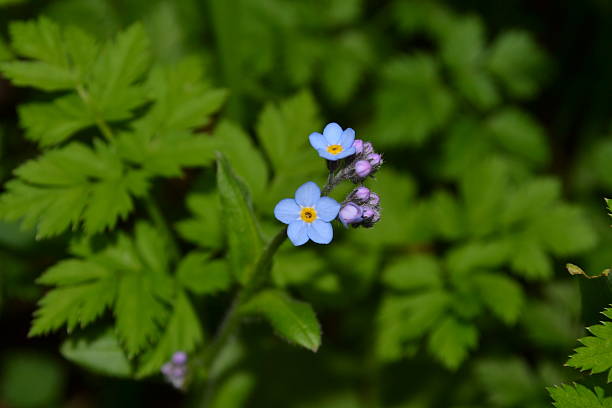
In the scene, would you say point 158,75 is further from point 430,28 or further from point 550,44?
point 550,44

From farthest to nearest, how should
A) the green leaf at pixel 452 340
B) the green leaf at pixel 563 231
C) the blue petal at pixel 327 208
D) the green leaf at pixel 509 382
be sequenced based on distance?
1. the green leaf at pixel 563 231
2. the green leaf at pixel 509 382
3. the green leaf at pixel 452 340
4. the blue petal at pixel 327 208

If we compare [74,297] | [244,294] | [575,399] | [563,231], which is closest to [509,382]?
[563,231]

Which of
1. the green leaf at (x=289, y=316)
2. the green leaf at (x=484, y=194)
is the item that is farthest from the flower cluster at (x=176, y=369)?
the green leaf at (x=484, y=194)

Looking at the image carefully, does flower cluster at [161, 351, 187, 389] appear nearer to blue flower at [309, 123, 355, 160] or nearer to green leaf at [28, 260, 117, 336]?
green leaf at [28, 260, 117, 336]

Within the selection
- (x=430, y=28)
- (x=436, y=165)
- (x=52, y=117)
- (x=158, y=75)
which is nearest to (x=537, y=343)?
(x=436, y=165)

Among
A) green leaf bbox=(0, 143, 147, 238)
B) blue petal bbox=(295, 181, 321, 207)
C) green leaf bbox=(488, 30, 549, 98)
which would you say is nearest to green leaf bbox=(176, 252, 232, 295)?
green leaf bbox=(0, 143, 147, 238)

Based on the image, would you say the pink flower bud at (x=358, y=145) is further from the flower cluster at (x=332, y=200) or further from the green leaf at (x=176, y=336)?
the green leaf at (x=176, y=336)

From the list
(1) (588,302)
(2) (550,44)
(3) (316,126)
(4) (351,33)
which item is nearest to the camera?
(1) (588,302)
